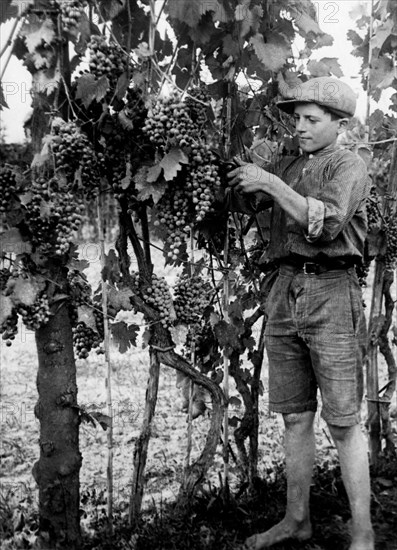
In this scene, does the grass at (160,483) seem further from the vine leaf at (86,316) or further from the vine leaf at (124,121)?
the vine leaf at (124,121)

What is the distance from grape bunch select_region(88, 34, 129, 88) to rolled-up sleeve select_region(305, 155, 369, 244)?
3.03 feet

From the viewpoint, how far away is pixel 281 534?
3064 millimetres

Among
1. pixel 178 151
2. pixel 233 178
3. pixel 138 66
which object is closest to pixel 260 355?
pixel 233 178

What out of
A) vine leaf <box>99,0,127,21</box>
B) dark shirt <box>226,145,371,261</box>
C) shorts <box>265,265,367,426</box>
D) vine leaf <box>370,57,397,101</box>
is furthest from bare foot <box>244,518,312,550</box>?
vine leaf <box>370,57,397,101</box>

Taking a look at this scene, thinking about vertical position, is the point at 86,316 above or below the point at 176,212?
below

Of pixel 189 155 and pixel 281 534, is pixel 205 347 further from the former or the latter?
pixel 189 155

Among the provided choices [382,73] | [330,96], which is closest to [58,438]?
[330,96]

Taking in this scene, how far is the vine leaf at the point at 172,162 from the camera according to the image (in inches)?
102

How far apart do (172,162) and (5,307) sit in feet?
2.87

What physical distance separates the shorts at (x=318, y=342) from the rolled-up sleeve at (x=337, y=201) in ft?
0.86

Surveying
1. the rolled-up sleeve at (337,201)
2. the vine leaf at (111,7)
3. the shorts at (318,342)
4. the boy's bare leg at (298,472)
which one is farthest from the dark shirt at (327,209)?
the vine leaf at (111,7)

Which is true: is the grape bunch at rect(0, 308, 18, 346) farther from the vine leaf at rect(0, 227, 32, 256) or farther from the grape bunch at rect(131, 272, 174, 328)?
the grape bunch at rect(131, 272, 174, 328)

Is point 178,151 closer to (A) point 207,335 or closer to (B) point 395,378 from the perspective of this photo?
(A) point 207,335

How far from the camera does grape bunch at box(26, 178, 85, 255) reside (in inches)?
100
